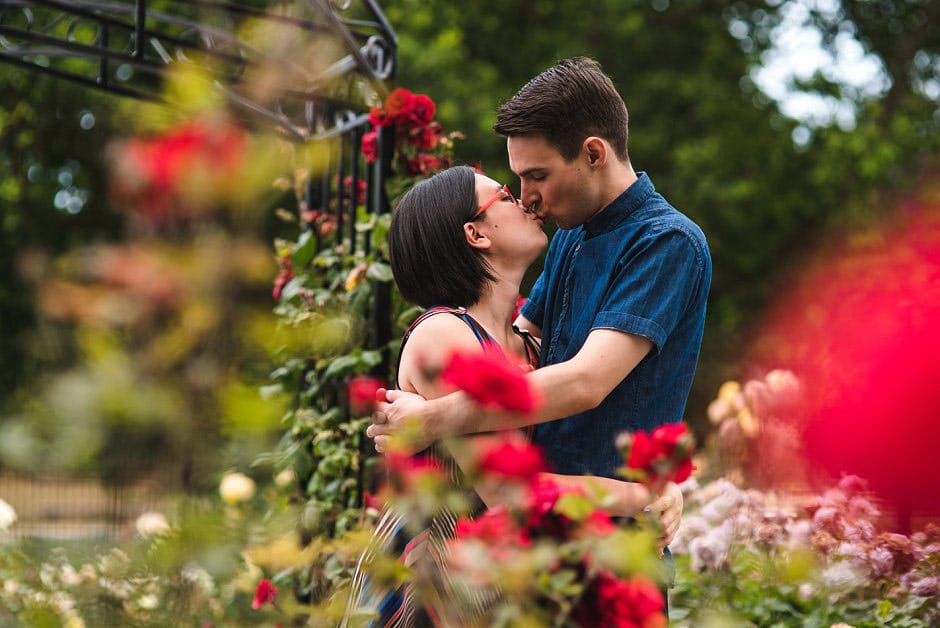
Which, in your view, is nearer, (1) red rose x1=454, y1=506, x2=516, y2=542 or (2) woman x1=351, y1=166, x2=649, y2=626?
(1) red rose x1=454, y1=506, x2=516, y2=542

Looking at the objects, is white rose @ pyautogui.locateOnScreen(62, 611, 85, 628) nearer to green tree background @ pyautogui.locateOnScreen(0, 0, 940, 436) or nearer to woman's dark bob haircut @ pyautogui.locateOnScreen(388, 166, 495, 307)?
woman's dark bob haircut @ pyautogui.locateOnScreen(388, 166, 495, 307)

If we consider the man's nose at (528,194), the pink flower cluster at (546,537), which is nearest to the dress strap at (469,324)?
the man's nose at (528,194)

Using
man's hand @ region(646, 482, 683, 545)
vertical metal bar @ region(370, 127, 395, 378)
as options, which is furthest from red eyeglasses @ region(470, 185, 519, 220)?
vertical metal bar @ region(370, 127, 395, 378)

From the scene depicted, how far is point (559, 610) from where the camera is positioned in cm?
137

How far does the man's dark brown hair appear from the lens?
77.7 inches

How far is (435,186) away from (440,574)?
2.78 feet

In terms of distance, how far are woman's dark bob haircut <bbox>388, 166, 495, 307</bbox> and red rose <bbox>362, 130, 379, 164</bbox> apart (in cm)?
114

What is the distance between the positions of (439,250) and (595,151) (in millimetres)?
398

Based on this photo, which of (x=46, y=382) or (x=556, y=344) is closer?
(x=46, y=382)

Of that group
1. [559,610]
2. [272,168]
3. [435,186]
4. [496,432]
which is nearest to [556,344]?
[496,432]

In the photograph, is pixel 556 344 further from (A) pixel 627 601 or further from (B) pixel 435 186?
(A) pixel 627 601

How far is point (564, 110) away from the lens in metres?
1.98

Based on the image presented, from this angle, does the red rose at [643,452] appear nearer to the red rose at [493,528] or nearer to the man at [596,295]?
the red rose at [493,528]

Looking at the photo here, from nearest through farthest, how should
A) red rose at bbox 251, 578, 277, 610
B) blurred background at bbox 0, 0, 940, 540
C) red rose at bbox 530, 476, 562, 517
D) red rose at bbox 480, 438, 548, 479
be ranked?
red rose at bbox 480, 438, 548, 479 < red rose at bbox 530, 476, 562, 517 < red rose at bbox 251, 578, 277, 610 < blurred background at bbox 0, 0, 940, 540
